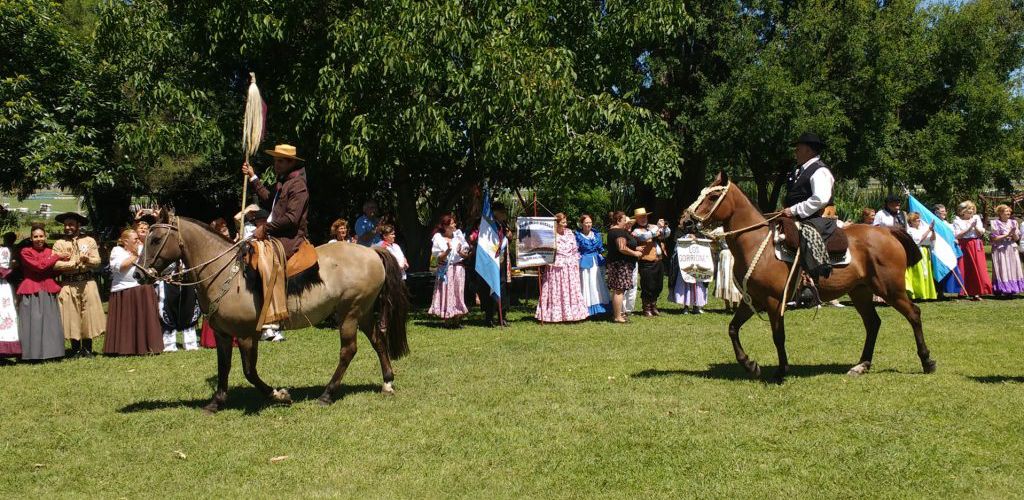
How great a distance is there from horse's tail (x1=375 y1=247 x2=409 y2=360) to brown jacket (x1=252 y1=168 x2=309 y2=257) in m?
1.13

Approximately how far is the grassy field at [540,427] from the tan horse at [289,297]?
44cm

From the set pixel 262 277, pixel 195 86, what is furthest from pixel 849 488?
pixel 195 86

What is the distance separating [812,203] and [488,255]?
706 cm

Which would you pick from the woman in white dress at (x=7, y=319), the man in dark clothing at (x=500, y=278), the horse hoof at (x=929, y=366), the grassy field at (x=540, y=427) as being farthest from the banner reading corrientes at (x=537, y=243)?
the woman in white dress at (x=7, y=319)

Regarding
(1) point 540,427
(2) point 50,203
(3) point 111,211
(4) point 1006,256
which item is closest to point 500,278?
(1) point 540,427

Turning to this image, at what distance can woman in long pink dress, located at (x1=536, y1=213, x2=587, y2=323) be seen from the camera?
15680 mm

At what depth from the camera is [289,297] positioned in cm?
889

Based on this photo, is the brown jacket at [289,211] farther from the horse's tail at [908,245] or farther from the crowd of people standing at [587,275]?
the horse's tail at [908,245]

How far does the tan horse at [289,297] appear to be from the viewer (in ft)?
27.9

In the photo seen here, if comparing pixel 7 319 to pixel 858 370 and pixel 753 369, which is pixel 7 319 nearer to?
pixel 753 369

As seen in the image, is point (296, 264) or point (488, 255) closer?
point (296, 264)

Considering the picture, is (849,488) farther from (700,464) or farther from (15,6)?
(15,6)

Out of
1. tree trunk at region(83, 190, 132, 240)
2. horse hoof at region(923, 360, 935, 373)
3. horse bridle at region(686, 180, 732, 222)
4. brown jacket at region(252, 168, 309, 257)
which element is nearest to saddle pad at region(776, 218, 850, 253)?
horse bridle at region(686, 180, 732, 222)

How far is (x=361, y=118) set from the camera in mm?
14844
